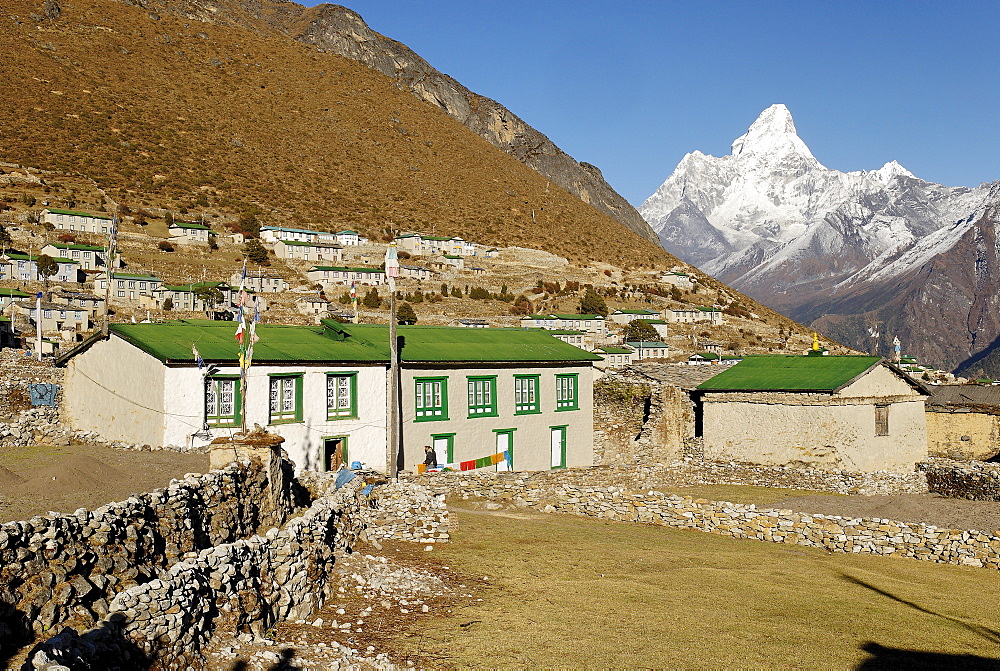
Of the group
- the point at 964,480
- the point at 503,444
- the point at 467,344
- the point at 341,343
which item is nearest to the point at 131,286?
the point at 467,344

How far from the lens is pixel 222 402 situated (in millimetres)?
29078

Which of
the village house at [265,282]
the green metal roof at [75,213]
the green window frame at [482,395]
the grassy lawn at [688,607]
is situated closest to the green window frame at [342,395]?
the green window frame at [482,395]

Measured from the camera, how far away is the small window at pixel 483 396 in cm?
3712

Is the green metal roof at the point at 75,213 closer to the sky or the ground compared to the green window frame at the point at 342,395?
closer to the sky

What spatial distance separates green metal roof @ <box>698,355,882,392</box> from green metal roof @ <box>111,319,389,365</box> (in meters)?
15.5

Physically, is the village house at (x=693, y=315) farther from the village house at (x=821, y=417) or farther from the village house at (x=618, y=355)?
the village house at (x=821, y=417)

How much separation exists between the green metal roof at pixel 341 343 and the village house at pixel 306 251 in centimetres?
8438

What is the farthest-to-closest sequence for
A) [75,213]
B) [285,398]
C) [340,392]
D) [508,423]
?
[75,213] < [508,423] < [340,392] < [285,398]

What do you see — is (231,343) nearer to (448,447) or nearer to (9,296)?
(448,447)

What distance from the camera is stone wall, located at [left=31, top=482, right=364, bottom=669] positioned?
8.96 m

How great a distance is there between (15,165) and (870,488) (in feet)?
441

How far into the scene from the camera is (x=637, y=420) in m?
41.9

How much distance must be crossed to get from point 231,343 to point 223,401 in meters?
2.96

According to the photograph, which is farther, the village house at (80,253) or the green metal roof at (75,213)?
the green metal roof at (75,213)
